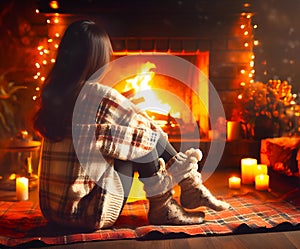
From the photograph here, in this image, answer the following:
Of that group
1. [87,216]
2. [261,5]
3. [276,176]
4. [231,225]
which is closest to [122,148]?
[87,216]

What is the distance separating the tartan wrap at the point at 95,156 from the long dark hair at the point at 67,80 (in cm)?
4

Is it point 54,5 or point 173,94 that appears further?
point 173,94

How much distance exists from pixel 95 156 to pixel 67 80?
311 millimetres

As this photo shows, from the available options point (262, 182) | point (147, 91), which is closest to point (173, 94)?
point (147, 91)

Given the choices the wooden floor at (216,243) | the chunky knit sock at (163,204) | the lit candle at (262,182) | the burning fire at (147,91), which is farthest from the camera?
the burning fire at (147,91)

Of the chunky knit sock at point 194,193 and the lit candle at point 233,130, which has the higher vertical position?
the lit candle at point 233,130

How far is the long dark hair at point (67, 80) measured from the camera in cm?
180

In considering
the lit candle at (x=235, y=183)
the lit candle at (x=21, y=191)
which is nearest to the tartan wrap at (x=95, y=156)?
the lit candle at (x=21, y=191)

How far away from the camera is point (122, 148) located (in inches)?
70.9

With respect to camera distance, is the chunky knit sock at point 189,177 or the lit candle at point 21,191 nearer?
the chunky knit sock at point 189,177

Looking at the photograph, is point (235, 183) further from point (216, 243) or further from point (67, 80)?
point (67, 80)

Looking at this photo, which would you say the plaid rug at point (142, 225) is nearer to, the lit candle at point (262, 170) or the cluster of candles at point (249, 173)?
the cluster of candles at point (249, 173)

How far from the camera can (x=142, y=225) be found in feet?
6.60

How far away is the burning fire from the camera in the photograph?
3.58 metres
